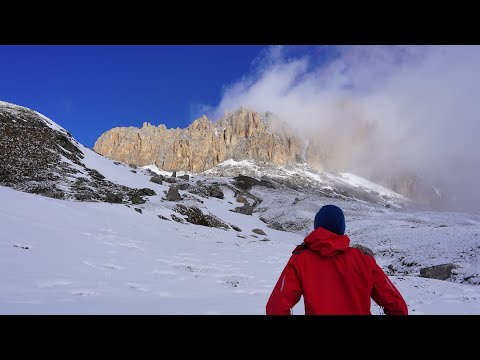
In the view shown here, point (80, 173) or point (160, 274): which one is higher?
point (80, 173)

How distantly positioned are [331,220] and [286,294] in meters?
0.89

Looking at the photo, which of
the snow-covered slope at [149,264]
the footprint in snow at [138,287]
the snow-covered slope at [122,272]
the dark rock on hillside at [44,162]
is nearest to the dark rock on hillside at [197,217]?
the snow-covered slope at [149,264]

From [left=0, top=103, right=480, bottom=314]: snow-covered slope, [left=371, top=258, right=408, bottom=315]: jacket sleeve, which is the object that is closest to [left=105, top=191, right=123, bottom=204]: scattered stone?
[left=0, top=103, right=480, bottom=314]: snow-covered slope

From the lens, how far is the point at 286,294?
→ 11.1 feet

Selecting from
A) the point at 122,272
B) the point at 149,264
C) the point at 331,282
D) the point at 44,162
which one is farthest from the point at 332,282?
the point at 44,162

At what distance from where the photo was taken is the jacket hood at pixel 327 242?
339 centimetres

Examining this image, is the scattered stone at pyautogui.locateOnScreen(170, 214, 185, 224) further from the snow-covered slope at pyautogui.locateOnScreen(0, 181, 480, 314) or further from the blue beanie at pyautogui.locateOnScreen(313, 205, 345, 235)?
the blue beanie at pyautogui.locateOnScreen(313, 205, 345, 235)

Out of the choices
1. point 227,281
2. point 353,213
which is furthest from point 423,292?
point 353,213

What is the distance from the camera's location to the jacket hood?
3.39 m

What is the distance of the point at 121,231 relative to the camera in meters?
18.7

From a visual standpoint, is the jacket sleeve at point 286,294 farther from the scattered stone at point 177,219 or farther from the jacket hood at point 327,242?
the scattered stone at point 177,219

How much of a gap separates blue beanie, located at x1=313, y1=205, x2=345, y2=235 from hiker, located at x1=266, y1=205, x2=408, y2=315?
1 centimetres
